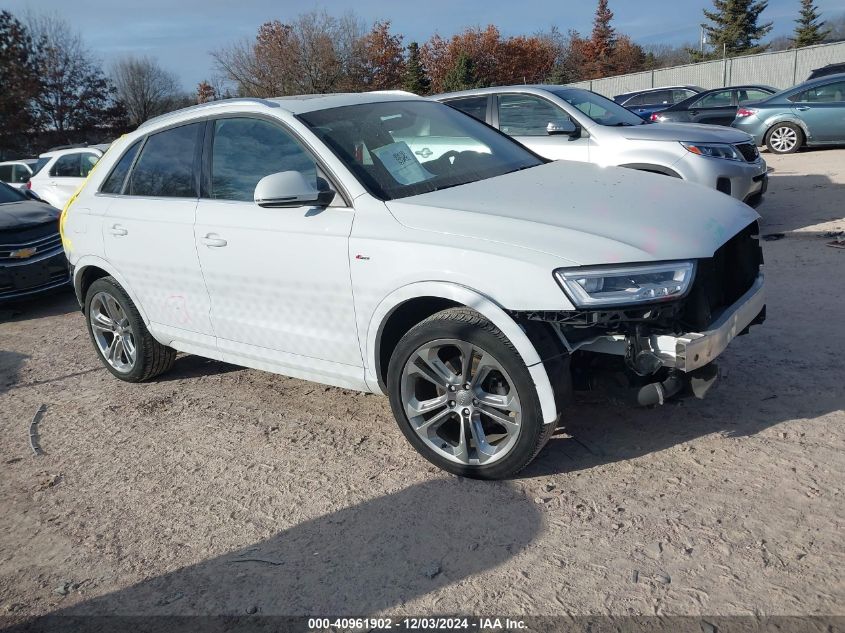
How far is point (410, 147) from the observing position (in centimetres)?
→ 407

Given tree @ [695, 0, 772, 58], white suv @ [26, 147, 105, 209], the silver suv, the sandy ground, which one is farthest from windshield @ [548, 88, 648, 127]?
tree @ [695, 0, 772, 58]

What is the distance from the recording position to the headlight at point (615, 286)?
3.00 metres

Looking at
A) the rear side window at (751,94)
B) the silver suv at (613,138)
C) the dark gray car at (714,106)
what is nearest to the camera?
the silver suv at (613,138)

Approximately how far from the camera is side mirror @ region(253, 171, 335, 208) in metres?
3.60

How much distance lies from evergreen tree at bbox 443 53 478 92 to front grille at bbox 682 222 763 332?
41.5 metres

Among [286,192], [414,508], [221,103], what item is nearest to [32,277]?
[221,103]

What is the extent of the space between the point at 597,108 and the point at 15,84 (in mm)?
40423

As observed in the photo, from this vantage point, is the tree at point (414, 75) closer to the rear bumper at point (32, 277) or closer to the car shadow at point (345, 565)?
the rear bumper at point (32, 277)

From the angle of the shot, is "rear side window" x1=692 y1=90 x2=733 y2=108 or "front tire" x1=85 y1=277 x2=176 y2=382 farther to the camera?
"rear side window" x1=692 y1=90 x2=733 y2=108

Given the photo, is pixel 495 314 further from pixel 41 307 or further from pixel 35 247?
pixel 41 307

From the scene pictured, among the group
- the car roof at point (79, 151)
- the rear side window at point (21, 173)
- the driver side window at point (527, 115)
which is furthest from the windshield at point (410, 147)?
the rear side window at point (21, 173)

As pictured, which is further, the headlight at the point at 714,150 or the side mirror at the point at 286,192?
the headlight at the point at 714,150

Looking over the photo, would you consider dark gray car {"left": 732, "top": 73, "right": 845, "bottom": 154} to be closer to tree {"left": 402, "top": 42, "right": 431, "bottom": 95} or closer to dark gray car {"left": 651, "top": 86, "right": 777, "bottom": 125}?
dark gray car {"left": 651, "top": 86, "right": 777, "bottom": 125}

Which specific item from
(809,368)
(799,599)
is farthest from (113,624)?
(809,368)
